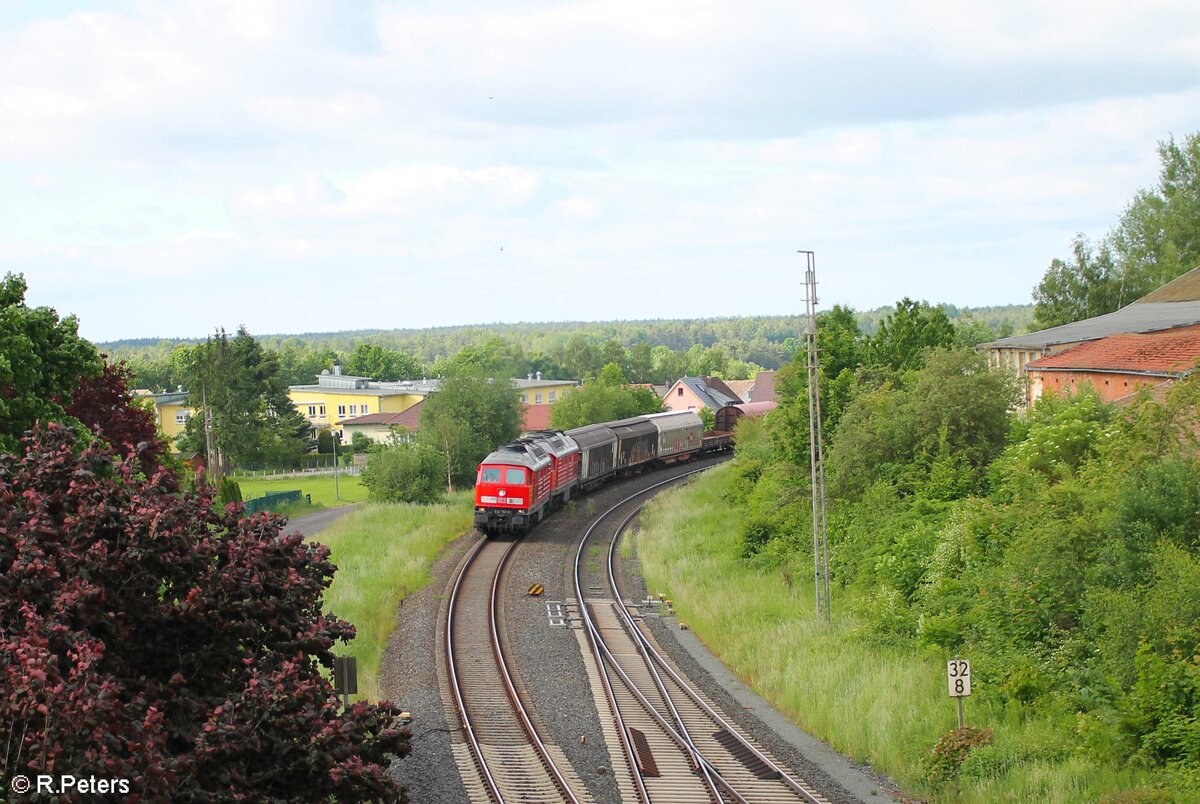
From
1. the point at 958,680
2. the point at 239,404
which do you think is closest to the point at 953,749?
the point at 958,680

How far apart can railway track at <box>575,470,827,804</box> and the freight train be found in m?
11.3

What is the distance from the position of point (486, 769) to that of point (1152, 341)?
2564cm

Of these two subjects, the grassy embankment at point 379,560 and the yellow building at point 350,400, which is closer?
the grassy embankment at point 379,560

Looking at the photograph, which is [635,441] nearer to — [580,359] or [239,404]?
[239,404]

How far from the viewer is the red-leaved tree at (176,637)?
8.77 meters

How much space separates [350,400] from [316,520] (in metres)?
58.4

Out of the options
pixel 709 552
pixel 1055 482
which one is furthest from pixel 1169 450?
pixel 709 552

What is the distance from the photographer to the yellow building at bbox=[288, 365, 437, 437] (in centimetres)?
10862

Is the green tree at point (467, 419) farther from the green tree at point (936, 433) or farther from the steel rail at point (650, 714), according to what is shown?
the green tree at point (936, 433)

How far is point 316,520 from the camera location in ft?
180

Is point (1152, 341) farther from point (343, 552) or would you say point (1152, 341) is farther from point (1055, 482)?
point (343, 552)

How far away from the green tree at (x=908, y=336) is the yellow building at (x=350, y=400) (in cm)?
7140

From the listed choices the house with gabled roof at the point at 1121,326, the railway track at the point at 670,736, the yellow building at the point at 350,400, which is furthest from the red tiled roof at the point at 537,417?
the railway track at the point at 670,736

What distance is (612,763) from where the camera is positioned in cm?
1656
